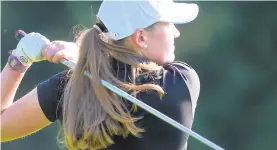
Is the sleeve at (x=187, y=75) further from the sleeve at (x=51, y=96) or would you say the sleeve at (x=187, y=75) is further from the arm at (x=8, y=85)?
the arm at (x=8, y=85)

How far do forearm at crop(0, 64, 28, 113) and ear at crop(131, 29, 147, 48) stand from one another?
1.24ft

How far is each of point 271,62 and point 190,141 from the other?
0.61 meters

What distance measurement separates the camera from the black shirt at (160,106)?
83.7 inches

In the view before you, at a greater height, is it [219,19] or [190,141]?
[219,19]

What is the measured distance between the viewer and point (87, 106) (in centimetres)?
211

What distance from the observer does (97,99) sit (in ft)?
6.91

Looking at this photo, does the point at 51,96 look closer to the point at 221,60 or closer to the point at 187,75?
the point at 187,75

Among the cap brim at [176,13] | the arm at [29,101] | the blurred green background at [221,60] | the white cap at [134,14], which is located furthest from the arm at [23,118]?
the blurred green background at [221,60]

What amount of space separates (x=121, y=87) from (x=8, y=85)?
0.37 m

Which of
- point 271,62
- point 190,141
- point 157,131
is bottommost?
point 190,141

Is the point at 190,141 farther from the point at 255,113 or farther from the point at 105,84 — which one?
the point at 105,84

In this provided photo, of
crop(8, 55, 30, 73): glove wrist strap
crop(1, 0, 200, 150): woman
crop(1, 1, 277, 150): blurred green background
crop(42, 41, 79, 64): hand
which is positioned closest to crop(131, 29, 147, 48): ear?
crop(1, 0, 200, 150): woman

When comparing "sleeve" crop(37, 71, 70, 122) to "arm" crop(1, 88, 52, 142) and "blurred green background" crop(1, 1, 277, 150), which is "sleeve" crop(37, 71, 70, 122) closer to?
"arm" crop(1, 88, 52, 142)

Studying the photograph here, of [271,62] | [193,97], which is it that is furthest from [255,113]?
[193,97]
